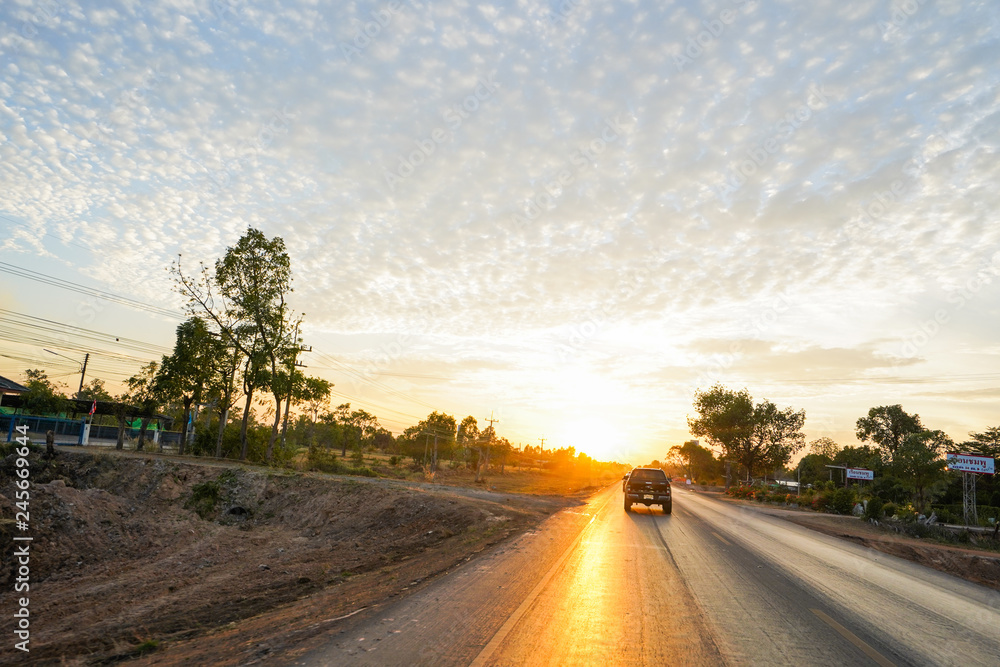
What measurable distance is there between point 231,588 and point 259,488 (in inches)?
599

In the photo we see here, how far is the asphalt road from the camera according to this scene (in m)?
5.47

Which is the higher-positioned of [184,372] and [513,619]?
[184,372]

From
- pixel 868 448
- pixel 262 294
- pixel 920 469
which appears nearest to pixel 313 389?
pixel 262 294

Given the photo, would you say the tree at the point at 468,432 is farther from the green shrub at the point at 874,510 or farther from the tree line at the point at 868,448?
the green shrub at the point at 874,510

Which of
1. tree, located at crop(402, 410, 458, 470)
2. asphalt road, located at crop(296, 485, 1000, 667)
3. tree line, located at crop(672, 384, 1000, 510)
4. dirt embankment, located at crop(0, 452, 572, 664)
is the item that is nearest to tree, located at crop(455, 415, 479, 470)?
tree, located at crop(402, 410, 458, 470)

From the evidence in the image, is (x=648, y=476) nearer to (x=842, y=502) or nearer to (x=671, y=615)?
(x=671, y=615)

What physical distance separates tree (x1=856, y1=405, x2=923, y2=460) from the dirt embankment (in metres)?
87.1

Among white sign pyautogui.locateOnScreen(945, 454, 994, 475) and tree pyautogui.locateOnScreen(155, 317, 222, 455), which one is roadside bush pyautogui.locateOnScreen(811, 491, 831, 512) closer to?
white sign pyautogui.locateOnScreen(945, 454, 994, 475)

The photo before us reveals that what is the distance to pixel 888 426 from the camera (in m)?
87.8

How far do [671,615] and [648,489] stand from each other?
18.5 meters

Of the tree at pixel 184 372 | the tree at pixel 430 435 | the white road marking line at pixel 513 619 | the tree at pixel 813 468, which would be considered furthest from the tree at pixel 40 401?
the tree at pixel 813 468

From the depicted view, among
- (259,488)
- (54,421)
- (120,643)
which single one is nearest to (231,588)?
(120,643)

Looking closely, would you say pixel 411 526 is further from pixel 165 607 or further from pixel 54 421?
pixel 54 421

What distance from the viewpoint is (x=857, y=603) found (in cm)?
827
